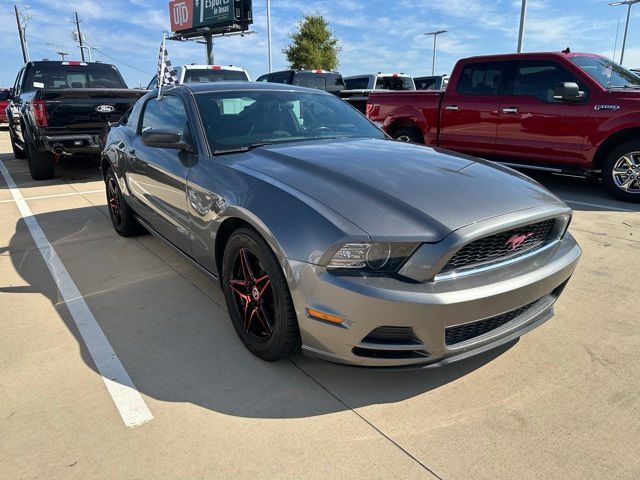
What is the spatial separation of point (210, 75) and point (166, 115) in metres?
7.66

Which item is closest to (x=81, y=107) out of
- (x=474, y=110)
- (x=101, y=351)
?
(x=101, y=351)

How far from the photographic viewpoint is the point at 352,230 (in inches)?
84.1

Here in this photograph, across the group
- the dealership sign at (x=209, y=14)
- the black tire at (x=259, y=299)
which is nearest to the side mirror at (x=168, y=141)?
the black tire at (x=259, y=299)

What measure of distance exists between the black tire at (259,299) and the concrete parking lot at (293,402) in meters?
0.16

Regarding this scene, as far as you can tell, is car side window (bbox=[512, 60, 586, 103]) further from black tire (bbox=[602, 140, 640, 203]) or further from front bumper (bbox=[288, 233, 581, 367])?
front bumper (bbox=[288, 233, 581, 367])

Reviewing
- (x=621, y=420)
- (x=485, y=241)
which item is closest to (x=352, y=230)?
(x=485, y=241)

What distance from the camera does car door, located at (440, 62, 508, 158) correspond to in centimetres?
725

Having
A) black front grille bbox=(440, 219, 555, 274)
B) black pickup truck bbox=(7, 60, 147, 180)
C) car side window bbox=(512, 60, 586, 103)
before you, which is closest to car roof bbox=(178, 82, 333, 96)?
black front grille bbox=(440, 219, 555, 274)

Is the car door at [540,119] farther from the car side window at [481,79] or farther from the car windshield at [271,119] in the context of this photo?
the car windshield at [271,119]

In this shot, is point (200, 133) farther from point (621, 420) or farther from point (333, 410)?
point (621, 420)

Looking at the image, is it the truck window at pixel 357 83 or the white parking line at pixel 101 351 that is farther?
the truck window at pixel 357 83

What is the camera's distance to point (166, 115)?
4.02 metres

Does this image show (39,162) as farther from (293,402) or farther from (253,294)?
(293,402)

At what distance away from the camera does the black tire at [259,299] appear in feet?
7.79
